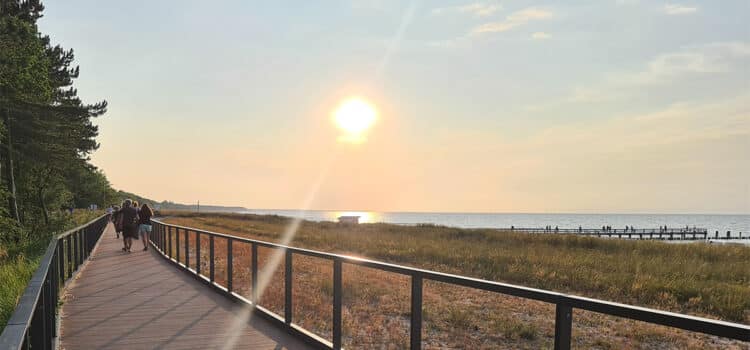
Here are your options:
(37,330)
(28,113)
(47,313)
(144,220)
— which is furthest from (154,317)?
(28,113)

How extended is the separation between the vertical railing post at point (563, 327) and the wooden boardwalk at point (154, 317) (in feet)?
12.3

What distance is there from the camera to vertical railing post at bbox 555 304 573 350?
314 cm

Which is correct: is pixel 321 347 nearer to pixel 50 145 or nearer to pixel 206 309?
pixel 206 309

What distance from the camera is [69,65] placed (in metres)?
38.9

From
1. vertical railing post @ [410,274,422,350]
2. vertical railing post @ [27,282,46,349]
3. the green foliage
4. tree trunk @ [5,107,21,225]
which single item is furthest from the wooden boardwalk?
tree trunk @ [5,107,21,225]

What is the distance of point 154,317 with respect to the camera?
7.92m

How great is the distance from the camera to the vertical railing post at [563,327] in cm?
314

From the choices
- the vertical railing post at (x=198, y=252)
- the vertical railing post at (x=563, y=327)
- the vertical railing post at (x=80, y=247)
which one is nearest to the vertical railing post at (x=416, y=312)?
the vertical railing post at (x=563, y=327)

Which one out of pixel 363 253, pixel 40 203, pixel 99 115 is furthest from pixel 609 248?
pixel 40 203

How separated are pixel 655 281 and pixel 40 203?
4945 cm

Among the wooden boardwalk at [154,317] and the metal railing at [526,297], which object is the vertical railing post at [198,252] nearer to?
the wooden boardwalk at [154,317]

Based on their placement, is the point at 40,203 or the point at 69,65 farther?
the point at 40,203

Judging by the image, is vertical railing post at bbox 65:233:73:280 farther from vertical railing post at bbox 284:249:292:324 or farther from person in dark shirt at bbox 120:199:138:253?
vertical railing post at bbox 284:249:292:324

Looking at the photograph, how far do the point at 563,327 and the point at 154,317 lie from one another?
651 cm
